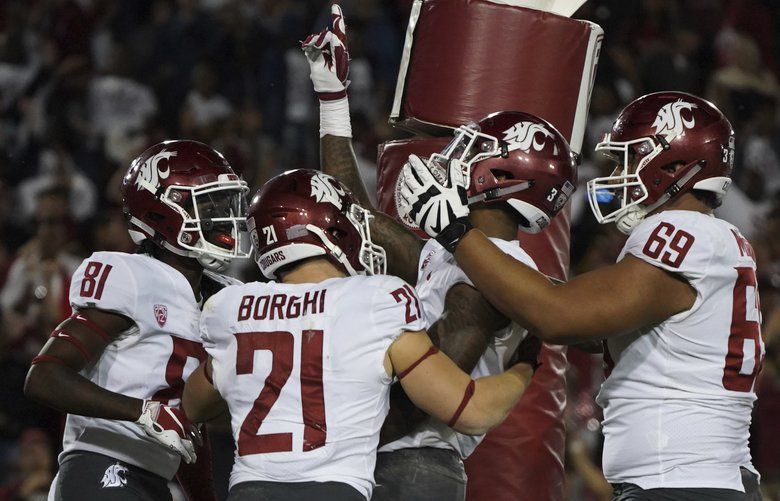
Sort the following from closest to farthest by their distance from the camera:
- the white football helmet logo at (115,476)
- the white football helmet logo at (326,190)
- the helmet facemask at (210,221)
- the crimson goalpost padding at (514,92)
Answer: the white football helmet logo at (326,190) < the white football helmet logo at (115,476) < the helmet facemask at (210,221) < the crimson goalpost padding at (514,92)

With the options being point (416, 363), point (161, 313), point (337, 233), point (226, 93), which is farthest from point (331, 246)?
point (226, 93)

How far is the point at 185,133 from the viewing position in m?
9.96

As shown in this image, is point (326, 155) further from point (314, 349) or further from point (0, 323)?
point (0, 323)

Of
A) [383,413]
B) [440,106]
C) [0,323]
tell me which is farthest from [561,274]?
[0,323]

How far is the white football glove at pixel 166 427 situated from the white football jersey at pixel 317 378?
1.23ft

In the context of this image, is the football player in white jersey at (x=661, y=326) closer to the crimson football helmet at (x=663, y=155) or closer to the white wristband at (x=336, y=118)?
the crimson football helmet at (x=663, y=155)

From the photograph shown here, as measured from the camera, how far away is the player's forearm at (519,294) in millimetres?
3438

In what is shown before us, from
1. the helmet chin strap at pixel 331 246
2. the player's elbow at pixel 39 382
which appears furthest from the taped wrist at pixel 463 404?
the player's elbow at pixel 39 382

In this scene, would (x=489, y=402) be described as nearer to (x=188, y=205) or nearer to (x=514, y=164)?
(x=514, y=164)

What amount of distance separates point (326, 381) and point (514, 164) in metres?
0.93

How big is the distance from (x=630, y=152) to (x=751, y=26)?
8.37m

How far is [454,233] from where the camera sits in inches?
139

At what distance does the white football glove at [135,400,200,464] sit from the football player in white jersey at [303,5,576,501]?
2.05 ft

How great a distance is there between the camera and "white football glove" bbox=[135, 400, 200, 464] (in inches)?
145
